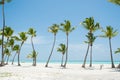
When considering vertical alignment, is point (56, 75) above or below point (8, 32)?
below

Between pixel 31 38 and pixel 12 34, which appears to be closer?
pixel 12 34

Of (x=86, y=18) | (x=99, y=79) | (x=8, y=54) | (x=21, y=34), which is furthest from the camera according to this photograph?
(x=8, y=54)

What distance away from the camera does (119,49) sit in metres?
44.8

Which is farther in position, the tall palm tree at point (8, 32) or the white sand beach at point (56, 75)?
the tall palm tree at point (8, 32)

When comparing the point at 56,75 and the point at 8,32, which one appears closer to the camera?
the point at 56,75

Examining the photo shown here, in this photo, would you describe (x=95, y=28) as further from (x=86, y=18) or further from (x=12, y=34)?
(x=12, y=34)

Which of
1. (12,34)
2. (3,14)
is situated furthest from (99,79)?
(12,34)

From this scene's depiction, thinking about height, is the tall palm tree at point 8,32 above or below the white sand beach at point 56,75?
above

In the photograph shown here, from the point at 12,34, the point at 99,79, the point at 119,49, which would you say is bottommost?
the point at 99,79

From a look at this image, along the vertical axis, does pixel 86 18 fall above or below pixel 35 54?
above

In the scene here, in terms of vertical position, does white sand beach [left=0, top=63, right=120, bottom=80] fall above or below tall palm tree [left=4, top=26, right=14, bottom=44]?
below

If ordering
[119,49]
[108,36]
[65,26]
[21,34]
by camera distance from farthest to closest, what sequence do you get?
[21,34]
[65,26]
[108,36]
[119,49]

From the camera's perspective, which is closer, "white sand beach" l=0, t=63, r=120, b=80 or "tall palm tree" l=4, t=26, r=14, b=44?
"white sand beach" l=0, t=63, r=120, b=80

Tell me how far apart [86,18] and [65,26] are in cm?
623
